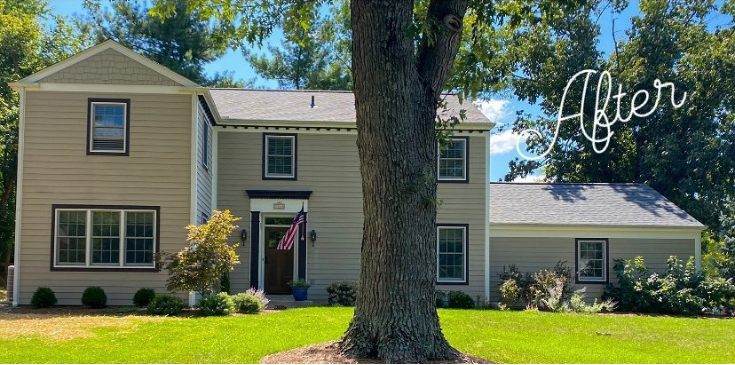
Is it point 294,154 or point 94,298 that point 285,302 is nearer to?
point 294,154

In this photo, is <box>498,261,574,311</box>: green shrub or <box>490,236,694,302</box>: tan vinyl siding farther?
<box>490,236,694,302</box>: tan vinyl siding

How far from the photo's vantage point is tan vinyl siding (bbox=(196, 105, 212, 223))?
1678 cm

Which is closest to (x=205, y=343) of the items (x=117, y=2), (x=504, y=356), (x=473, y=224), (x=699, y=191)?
(x=504, y=356)

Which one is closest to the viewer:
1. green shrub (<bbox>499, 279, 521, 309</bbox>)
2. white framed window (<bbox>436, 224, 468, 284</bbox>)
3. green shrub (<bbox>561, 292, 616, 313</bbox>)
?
green shrub (<bbox>561, 292, 616, 313</bbox>)

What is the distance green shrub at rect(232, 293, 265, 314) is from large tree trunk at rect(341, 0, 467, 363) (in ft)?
24.5

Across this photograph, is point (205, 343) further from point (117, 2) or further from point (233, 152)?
point (117, 2)

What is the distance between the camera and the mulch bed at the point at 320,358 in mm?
7965

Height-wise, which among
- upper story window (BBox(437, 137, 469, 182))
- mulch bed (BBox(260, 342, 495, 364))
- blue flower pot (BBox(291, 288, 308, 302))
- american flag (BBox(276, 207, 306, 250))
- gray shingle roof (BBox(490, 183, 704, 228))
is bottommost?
blue flower pot (BBox(291, 288, 308, 302))

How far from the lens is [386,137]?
8211 mm

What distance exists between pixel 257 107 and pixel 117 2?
61.4 feet

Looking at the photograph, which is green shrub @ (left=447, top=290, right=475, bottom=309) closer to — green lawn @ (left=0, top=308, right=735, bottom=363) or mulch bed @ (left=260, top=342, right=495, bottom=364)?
green lawn @ (left=0, top=308, right=735, bottom=363)

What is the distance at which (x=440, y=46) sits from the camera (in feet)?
28.2

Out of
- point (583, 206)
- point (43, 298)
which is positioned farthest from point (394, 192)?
point (583, 206)

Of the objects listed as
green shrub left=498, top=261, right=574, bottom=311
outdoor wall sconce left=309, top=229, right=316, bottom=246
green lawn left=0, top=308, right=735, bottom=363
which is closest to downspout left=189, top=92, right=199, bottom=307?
green lawn left=0, top=308, right=735, bottom=363
